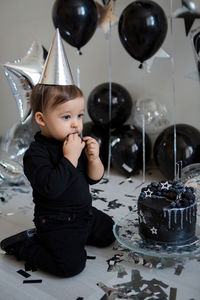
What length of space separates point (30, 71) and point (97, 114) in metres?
0.56

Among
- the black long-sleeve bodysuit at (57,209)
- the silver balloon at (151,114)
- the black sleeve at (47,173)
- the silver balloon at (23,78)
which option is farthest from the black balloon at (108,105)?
the black sleeve at (47,173)

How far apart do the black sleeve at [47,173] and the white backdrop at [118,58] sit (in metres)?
1.21

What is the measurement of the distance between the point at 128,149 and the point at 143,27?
0.75 meters

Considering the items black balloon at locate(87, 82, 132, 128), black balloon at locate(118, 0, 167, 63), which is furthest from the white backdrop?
black balloon at locate(118, 0, 167, 63)

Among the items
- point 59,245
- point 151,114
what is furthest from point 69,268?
point 151,114

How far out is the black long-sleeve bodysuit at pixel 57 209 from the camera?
4.09 ft

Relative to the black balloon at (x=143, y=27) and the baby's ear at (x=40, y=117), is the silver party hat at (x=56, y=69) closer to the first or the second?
the baby's ear at (x=40, y=117)

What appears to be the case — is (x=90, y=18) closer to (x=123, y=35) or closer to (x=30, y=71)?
(x=123, y=35)

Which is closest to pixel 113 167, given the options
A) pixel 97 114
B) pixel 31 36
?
pixel 97 114

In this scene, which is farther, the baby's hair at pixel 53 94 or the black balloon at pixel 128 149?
the black balloon at pixel 128 149

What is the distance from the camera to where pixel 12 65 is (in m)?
2.09

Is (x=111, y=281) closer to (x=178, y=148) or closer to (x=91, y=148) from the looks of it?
(x=91, y=148)

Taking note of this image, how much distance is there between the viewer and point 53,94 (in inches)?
49.6

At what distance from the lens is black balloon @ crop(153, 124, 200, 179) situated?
2.06m
